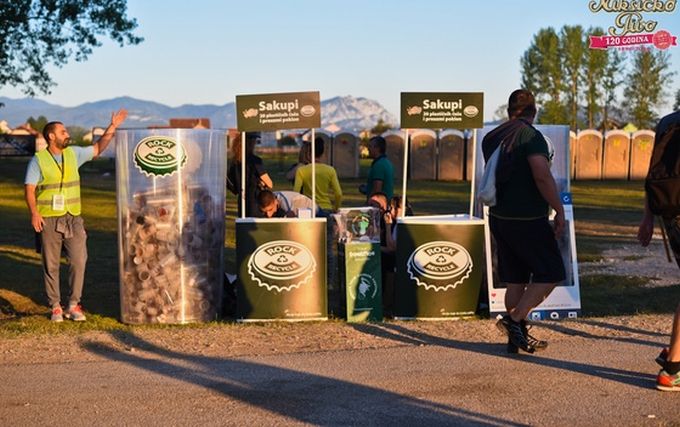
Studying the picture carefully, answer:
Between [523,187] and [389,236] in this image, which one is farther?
[389,236]

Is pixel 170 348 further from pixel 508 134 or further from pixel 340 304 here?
pixel 508 134

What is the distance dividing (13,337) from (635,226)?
15.7 meters

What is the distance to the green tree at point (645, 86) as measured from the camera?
168ft

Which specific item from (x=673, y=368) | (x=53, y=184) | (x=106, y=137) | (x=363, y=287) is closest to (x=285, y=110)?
(x=106, y=137)

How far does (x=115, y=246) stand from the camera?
17.6 metres

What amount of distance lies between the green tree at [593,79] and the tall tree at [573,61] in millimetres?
647

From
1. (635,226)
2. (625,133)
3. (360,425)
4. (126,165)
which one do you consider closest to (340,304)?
(126,165)

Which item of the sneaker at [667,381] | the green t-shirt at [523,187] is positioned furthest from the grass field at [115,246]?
the sneaker at [667,381]

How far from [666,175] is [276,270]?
13.5 feet

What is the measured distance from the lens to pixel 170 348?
8.23 metres

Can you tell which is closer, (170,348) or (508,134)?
(508,134)

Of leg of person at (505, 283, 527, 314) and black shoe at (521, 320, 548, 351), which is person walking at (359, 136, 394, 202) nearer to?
leg of person at (505, 283, 527, 314)

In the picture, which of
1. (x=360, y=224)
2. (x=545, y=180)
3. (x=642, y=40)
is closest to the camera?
(x=545, y=180)

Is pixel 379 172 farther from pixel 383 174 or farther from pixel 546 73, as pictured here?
pixel 546 73
